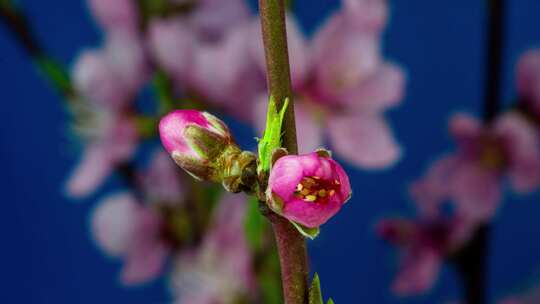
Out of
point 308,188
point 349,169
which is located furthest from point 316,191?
point 349,169

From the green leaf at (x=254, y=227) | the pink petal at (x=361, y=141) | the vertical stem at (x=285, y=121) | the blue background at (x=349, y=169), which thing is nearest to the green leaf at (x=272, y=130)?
the vertical stem at (x=285, y=121)

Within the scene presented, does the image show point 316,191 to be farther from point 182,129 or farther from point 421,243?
point 421,243

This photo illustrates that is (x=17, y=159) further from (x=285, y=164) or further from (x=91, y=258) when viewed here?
(x=285, y=164)

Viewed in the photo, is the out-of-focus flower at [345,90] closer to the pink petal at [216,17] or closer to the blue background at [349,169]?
the pink petal at [216,17]

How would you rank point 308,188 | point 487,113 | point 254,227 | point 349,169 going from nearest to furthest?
point 308,188 < point 254,227 < point 487,113 < point 349,169

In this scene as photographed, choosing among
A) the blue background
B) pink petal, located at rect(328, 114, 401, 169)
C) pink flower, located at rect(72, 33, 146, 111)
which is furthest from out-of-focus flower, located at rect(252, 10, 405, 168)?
the blue background

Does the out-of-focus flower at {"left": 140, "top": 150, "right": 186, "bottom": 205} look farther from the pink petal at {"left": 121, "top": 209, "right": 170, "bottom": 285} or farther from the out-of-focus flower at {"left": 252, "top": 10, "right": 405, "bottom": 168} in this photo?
the out-of-focus flower at {"left": 252, "top": 10, "right": 405, "bottom": 168}
